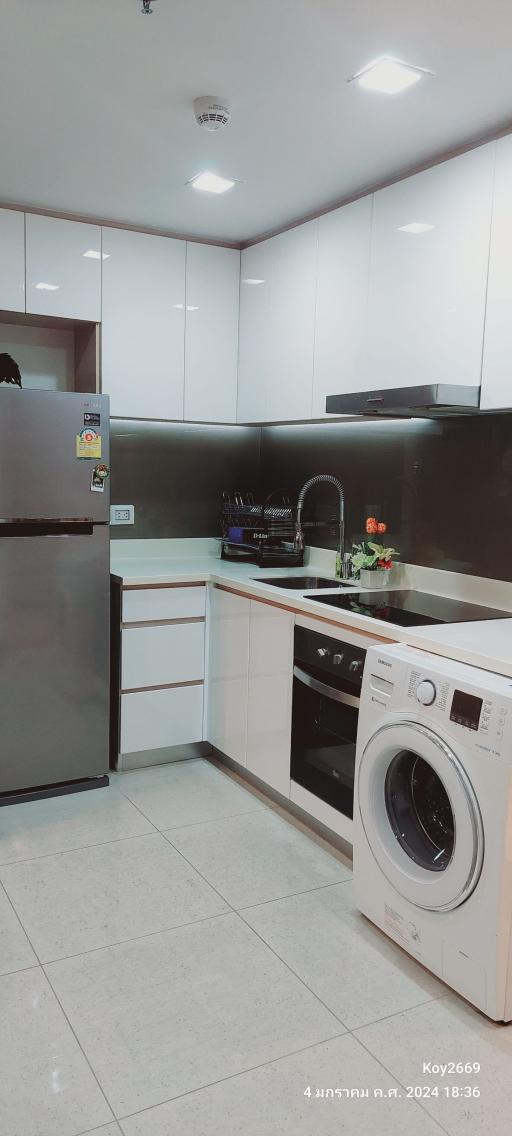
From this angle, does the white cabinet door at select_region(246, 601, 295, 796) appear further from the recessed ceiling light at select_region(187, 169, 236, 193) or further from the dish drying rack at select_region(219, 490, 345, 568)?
the recessed ceiling light at select_region(187, 169, 236, 193)

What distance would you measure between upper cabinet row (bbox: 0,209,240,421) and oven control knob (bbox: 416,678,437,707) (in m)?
2.16

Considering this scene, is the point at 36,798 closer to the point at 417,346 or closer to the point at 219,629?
the point at 219,629

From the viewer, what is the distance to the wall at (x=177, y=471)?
3967mm

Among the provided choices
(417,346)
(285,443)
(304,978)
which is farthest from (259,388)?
(304,978)

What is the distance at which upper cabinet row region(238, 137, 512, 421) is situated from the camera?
245 centimetres

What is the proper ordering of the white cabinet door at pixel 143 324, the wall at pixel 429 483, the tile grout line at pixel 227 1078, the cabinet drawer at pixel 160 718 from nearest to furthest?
the tile grout line at pixel 227 1078 < the wall at pixel 429 483 < the cabinet drawer at pixel 160 718 < the white cabinet door at pixel 143 324

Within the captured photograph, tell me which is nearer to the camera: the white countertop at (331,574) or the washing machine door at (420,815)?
the washing machine door at (420,815)

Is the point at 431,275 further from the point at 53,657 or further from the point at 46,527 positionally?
the point at 53,657

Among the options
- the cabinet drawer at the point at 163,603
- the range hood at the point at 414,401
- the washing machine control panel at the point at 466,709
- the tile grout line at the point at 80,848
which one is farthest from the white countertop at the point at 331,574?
the tile grout line at the point at 80,848

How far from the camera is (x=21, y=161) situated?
2.89m

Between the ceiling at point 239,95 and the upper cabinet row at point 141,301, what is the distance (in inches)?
8.3

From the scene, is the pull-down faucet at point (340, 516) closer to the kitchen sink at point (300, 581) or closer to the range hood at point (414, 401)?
the kitchen sink at point (300, 581)

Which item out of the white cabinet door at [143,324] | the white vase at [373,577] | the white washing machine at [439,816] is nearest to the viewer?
the white washing machine at [439,816]

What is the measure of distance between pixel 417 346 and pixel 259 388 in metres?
1.16
